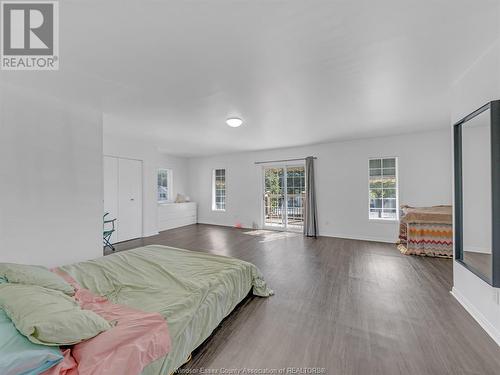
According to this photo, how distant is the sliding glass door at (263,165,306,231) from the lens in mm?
6316

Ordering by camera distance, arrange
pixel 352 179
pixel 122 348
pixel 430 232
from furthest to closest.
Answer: pixel 352 179, pixel 430 232, pixel 122 348

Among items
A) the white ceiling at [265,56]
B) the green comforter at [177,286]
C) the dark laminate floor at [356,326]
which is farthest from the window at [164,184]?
the dark laminate floor at [356,326]

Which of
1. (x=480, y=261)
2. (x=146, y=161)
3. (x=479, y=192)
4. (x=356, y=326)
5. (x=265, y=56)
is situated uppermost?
(x=265, y=56)

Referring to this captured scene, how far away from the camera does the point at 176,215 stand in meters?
7.20

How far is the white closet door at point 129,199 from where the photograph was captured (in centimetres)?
519

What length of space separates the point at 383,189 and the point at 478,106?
3.40 metres

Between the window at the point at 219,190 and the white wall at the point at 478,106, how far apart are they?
6.20m

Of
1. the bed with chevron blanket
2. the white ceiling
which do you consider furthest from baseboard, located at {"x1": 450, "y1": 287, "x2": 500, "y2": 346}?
the white ceiling

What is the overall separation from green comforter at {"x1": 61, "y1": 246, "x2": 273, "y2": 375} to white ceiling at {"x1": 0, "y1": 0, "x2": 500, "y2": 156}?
2.06m

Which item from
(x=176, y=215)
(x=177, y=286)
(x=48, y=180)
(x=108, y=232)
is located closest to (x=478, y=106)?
(x=177, y=286)

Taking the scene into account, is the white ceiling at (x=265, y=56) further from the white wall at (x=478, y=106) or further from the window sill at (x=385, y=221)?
the window sill at (x=385, y=221)

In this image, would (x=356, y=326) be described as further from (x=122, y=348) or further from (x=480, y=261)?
(x=122, y=348)

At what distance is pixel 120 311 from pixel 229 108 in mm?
2706

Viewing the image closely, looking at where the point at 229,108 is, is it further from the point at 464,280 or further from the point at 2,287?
the point at 464,280
